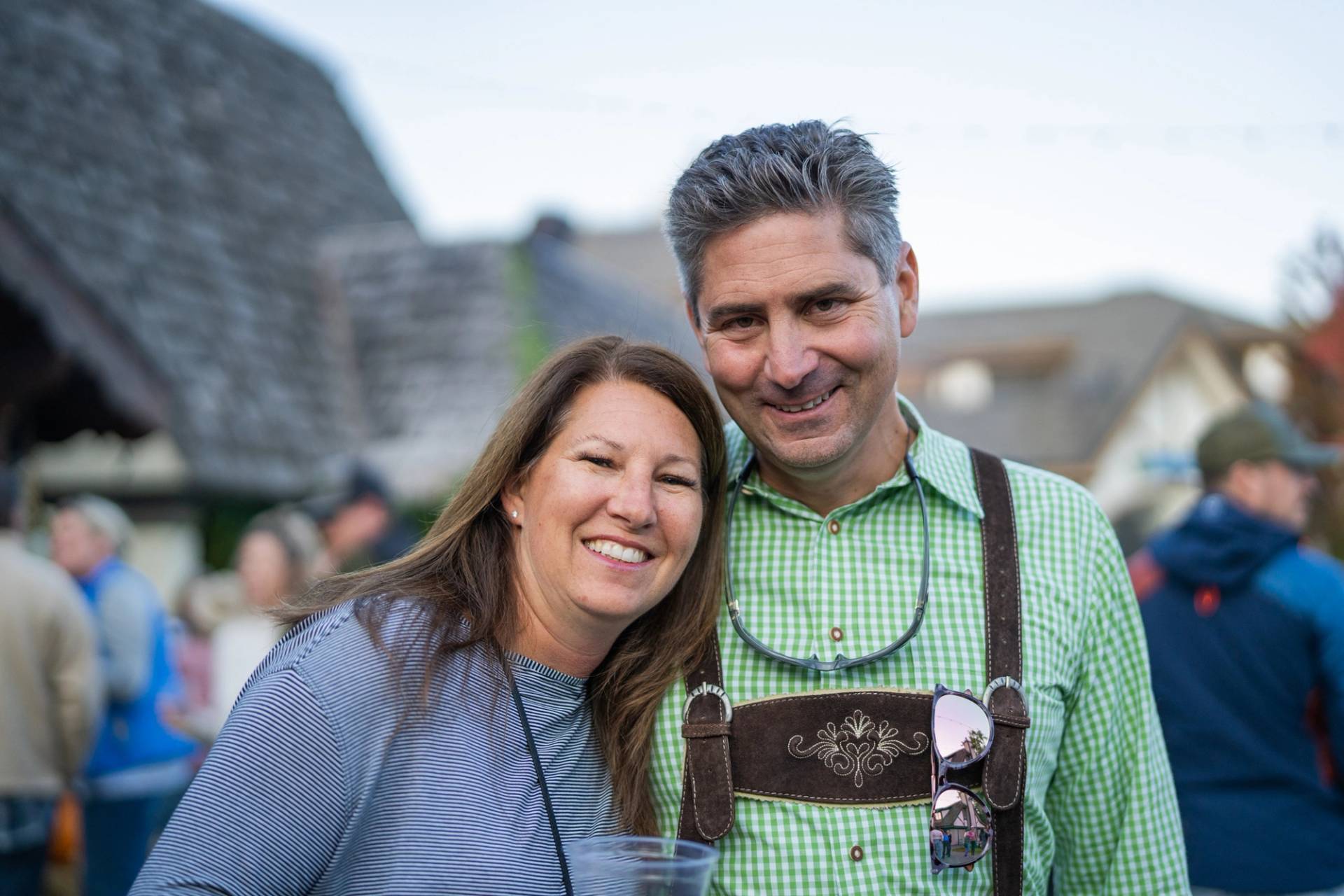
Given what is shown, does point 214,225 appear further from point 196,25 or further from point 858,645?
point 858,645

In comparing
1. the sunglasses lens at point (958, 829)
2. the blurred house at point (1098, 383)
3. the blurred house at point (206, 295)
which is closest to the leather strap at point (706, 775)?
the sunglasses lens at point (958, 829)

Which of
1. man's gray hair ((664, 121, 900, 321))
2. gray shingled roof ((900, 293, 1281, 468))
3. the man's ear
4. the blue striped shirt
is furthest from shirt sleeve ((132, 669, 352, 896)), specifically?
gray shingled roof ((900, 293, 1281, 468))

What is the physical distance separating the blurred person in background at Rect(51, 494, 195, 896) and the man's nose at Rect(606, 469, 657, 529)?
4076mm

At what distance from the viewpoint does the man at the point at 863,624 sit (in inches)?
78.2

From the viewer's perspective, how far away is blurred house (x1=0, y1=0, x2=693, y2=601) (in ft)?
21.3

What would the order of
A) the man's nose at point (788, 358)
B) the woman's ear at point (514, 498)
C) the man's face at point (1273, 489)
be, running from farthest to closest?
the man's face at point (1273, 489) < the woman's ear at point (514, 498) < the man's nose at point (788, 358)

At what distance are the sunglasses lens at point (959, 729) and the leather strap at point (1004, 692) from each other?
0.02 metres

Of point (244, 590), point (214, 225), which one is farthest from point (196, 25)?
point (244, 590)

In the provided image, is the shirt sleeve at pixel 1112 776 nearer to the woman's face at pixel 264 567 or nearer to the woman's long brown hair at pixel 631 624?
the woman's long brown hair at pixel 631 624

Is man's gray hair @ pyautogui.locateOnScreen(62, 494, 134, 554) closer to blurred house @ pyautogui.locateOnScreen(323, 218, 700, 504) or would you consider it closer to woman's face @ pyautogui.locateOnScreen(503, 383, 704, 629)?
blurred house @ pyautogui.locateOnScreen(323, 218, 700, 504)

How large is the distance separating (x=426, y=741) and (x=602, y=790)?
0.32 m

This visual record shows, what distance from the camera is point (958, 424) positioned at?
22047 mm

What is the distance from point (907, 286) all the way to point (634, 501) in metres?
0.70

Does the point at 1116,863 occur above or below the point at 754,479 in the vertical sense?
below
